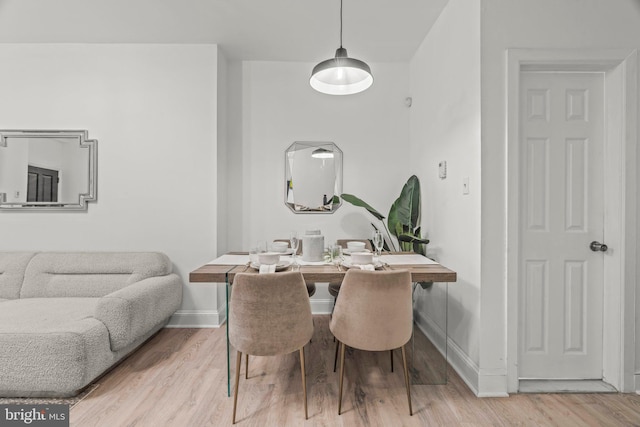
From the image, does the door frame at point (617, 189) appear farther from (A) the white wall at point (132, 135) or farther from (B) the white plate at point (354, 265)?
(A) the white wall at point (132, 135)

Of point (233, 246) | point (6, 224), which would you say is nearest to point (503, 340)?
point (233, 246)

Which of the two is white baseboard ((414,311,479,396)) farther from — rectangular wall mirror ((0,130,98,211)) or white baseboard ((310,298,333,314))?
rectangular wall mirror ((0,130,98,211))

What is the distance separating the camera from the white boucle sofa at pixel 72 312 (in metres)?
1.80

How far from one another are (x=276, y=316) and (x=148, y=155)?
2.31 metres

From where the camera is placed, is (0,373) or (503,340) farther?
(503,340)

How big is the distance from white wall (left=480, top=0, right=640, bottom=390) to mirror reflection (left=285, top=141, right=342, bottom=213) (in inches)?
67.0

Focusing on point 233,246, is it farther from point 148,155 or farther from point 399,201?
point 399,201

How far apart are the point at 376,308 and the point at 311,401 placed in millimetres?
737

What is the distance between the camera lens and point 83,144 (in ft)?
9.76

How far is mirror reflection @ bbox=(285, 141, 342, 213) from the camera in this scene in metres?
3.39

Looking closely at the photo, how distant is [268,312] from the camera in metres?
1.63

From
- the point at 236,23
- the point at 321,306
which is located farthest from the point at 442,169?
the point at 236,23

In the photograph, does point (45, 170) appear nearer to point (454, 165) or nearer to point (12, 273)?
point (12, 273)

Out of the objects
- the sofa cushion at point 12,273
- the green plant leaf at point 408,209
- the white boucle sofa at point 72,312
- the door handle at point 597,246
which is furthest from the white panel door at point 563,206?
the sofa cushion at point 12,273
